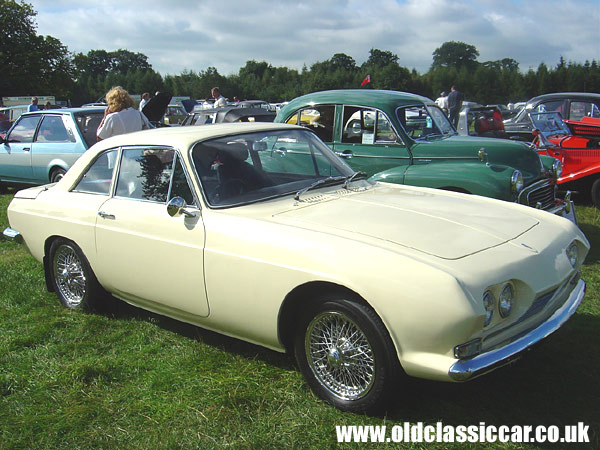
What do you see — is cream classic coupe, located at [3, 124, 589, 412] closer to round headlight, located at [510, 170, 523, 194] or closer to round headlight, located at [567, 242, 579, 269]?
round headlight, located at [567, 242, 579, 269]

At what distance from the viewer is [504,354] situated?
2689mm

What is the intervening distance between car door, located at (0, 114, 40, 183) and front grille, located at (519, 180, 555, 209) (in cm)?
769

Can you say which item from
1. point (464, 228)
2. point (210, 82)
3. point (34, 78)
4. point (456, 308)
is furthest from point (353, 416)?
point (210, 82)

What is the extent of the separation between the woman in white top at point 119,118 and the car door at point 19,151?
3.44 meters

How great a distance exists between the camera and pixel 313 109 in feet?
23.7

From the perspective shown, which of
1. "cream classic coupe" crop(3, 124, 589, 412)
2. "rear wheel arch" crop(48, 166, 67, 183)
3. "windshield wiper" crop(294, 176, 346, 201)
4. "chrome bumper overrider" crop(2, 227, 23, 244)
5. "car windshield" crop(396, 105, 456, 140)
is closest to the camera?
"cream classic coupe" crop(3, 124, 589, 412)

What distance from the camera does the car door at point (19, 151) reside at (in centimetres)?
948

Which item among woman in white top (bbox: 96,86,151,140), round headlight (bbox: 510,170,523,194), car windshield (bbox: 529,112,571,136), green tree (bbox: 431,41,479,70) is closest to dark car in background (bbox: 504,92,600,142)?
car windshield (bbox: 529,112,571,136)

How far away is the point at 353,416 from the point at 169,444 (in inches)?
37.6

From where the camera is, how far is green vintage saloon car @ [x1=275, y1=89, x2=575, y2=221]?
614 centimetres

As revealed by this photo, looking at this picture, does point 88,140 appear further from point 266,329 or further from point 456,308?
point 456,308

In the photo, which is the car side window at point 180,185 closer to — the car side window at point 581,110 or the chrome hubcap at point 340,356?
the chrome hubcap at point 340,356

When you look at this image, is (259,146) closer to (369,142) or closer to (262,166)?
(262,166)

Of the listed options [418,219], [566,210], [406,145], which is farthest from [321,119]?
[418,219]
